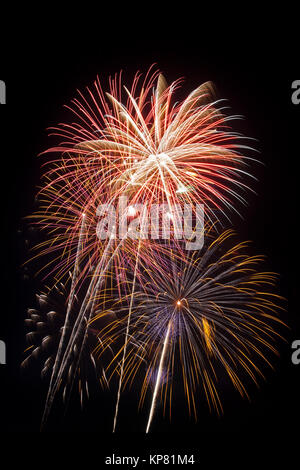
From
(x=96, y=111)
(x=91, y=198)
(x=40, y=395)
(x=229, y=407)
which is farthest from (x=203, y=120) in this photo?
(x=40, y=395)

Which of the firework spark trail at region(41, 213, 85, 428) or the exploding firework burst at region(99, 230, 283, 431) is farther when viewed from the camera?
the firework spark trail at region(41, 213, 85, 428)

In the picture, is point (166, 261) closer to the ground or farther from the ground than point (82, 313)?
farther from the ground

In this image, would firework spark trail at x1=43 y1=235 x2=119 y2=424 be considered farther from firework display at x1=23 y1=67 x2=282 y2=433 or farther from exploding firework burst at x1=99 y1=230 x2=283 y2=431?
exploding firework burst at x1=99 y1=230 x2=283 y2=431

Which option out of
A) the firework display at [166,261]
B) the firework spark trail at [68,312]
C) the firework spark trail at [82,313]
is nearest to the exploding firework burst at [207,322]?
the firework display at [166,261]

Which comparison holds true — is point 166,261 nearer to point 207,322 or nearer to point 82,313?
point 207,322

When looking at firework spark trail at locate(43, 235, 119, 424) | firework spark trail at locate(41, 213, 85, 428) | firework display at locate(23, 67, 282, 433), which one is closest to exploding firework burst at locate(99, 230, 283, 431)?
firework display at locate(23, 67, 282, 433)

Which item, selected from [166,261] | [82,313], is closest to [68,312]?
[82,313]

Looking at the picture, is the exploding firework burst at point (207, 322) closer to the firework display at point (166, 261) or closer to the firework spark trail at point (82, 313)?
the firework display at point (166, 261)

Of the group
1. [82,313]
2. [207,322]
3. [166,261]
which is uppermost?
[166,261]

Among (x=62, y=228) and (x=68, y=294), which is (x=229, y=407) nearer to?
(x=68, y=294)
